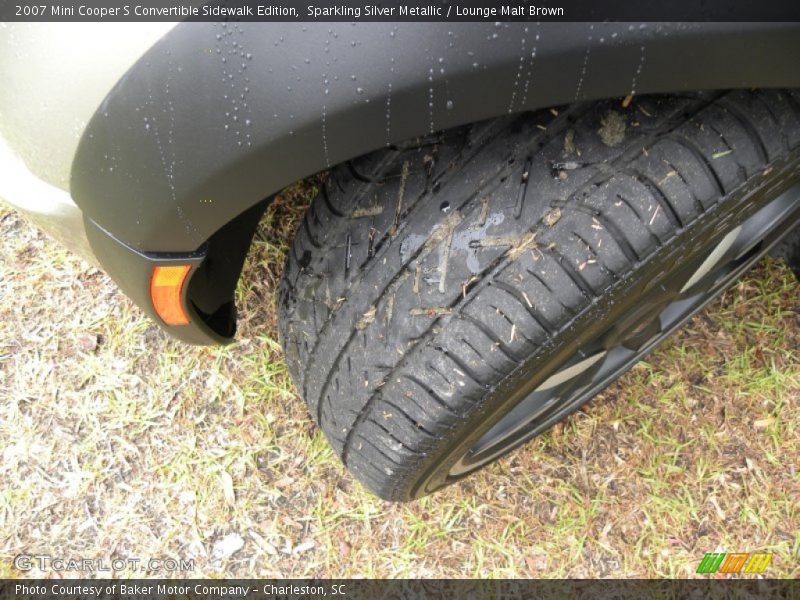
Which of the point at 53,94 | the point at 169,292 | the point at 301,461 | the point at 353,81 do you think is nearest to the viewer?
the point at 353,81

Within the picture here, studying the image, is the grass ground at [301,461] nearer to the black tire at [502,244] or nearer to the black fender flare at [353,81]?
the black tire at [502,244]

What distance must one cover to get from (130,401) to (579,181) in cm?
136

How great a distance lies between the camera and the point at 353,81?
0.80 meters

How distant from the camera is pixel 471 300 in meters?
1.09

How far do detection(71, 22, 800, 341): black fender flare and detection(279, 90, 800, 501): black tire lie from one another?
0.50 ft

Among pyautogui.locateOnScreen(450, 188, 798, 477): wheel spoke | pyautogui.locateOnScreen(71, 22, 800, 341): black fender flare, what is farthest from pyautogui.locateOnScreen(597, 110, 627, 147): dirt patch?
pyautogui.locateOnScreen(450, 188, 798, 477): wheel spoke

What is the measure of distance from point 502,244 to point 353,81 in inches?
14.4

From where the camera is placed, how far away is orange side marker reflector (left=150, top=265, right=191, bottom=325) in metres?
1.09

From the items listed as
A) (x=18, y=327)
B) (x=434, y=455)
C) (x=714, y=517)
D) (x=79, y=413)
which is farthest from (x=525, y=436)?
(x=18, y=327)

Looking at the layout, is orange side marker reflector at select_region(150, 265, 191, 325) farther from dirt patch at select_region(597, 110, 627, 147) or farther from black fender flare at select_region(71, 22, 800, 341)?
dirt patch at select_region(597, 110, 627, 147)

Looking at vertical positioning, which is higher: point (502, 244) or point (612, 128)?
point (612, 128)

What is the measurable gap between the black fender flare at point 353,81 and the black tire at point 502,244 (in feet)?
0.50

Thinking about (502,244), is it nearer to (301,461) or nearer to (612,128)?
(612,128)

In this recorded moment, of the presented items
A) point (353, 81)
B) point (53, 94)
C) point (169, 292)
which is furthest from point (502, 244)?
point (53, 94)
